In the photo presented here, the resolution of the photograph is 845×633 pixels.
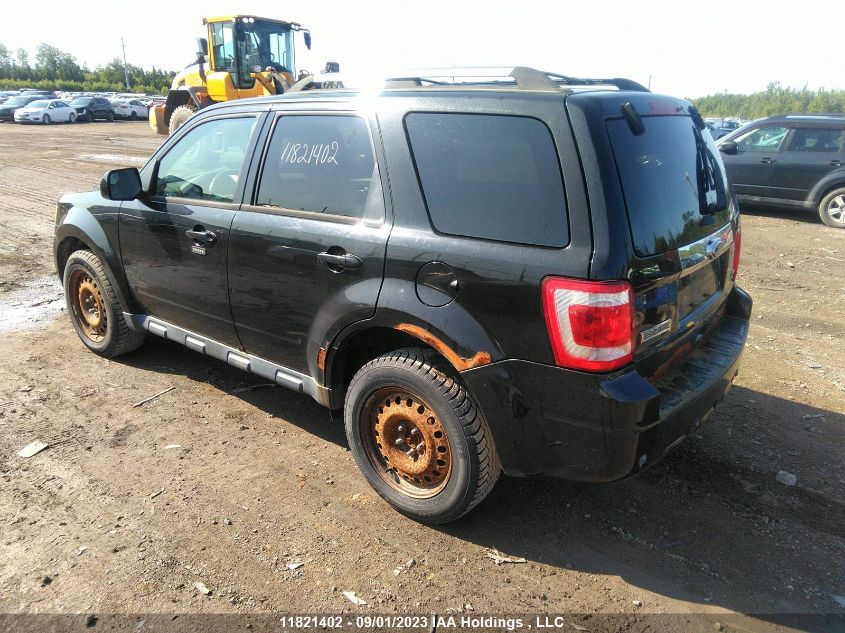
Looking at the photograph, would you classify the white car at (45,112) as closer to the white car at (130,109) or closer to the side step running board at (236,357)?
the white car at (130,109)

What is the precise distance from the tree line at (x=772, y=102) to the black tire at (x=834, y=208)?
1613 inches

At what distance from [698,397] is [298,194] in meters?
2.18

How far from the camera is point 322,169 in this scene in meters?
3.24

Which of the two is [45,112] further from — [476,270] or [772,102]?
[772,102]

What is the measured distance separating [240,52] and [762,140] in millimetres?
12534

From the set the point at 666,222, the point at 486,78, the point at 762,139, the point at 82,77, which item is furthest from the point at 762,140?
the point at 82,77

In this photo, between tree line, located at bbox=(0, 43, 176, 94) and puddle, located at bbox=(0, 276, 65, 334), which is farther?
tree line, located at bbox=(0, 43, 176, 94)

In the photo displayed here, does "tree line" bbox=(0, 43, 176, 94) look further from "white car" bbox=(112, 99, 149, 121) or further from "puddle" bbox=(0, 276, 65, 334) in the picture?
"puddle" bbox=(0, 276, 65, 334)

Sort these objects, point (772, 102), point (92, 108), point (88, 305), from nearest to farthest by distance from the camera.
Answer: point (88, 305)
point (92, 108)
point (772, 102)

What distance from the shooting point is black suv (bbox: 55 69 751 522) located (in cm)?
239

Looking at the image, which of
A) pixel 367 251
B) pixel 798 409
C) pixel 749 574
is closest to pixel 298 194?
pixel 367 251

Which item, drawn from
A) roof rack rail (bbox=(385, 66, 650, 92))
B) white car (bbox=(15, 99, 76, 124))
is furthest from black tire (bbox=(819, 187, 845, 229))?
white car (bbox=(15, 99, 76, 124))

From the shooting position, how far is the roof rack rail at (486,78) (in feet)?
9.35

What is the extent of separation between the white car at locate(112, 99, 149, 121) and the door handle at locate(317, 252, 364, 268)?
43.8 meters
